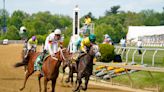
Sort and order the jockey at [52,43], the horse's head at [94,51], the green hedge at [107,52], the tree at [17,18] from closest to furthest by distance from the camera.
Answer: the horse's head at [94,51] → the jockey at [52,43] → the green hedge at [107,52] → the tree at [17,18]

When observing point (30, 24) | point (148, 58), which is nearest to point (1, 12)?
point (30, 24)

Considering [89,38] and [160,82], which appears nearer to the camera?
[89,38]

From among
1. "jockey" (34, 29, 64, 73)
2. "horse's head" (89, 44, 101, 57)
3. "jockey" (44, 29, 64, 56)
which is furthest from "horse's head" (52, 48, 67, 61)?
"horse's head" (89, 44, 101, 57)

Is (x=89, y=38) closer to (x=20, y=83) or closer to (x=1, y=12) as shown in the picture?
(x=20, y=83)

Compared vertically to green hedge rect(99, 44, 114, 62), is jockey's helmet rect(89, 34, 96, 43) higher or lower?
higher

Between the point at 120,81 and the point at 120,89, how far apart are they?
1.72m

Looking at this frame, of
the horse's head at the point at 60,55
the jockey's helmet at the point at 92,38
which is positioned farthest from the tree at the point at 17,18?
the horse's head at the point at 60,55

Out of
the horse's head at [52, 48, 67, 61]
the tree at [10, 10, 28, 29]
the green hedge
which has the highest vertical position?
the tree at [10, 10, 28, 29]

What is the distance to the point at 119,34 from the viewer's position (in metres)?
80.5

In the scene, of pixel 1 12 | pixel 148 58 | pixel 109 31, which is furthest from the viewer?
pixel 1 12

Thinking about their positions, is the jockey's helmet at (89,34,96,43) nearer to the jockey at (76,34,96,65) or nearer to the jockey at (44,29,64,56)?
the jockey at (76,34,96,65)

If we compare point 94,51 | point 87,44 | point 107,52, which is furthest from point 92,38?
point 107,52

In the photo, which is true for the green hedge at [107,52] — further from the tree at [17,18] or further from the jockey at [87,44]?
the tree at [17,18]

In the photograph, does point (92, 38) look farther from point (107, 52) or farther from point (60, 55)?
point (107, 52)
